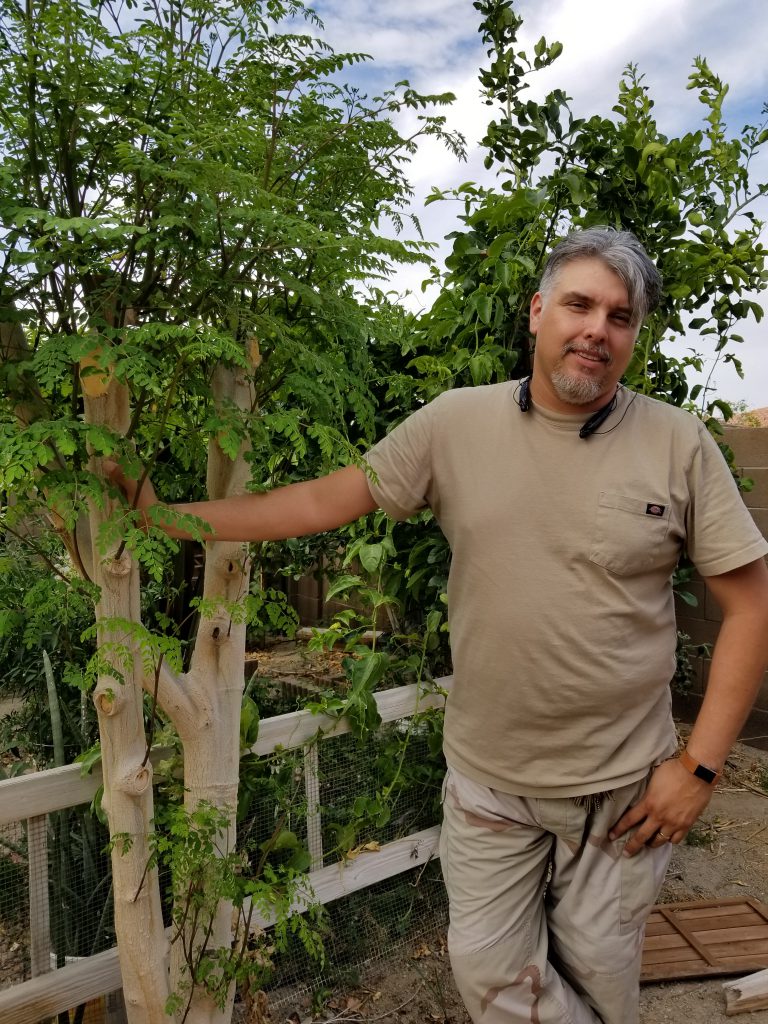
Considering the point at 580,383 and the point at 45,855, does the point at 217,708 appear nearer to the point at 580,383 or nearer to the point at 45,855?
the point at 45,855

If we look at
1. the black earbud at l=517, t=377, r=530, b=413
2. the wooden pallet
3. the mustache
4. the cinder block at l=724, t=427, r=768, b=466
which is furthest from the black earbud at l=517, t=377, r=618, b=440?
the cinder block at l=724, t=427, r=768, b=466

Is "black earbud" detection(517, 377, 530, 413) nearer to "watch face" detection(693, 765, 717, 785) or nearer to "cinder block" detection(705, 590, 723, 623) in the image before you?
"watch face" detection(693, 765, 717, 785)

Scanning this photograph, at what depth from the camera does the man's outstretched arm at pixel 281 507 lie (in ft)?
5.81

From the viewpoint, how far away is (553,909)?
2.04 m

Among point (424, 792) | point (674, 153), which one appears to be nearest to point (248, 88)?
point (674, 153)

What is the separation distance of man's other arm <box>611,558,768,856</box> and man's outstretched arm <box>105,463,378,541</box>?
34.8 inches

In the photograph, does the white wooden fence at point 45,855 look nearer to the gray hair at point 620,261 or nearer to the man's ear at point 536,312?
the man's ear at point 536,312

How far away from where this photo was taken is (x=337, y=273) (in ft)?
6.18

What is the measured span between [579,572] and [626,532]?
13 cm

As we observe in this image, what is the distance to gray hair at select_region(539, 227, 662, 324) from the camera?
1879mm

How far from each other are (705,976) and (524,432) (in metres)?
2.16

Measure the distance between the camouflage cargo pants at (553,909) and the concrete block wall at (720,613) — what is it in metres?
3.29

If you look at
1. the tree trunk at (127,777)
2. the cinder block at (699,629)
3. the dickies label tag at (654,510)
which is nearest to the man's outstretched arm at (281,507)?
the tree trunk at (127,777)

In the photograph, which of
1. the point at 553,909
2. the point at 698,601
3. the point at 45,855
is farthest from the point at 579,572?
the point at 698,601
